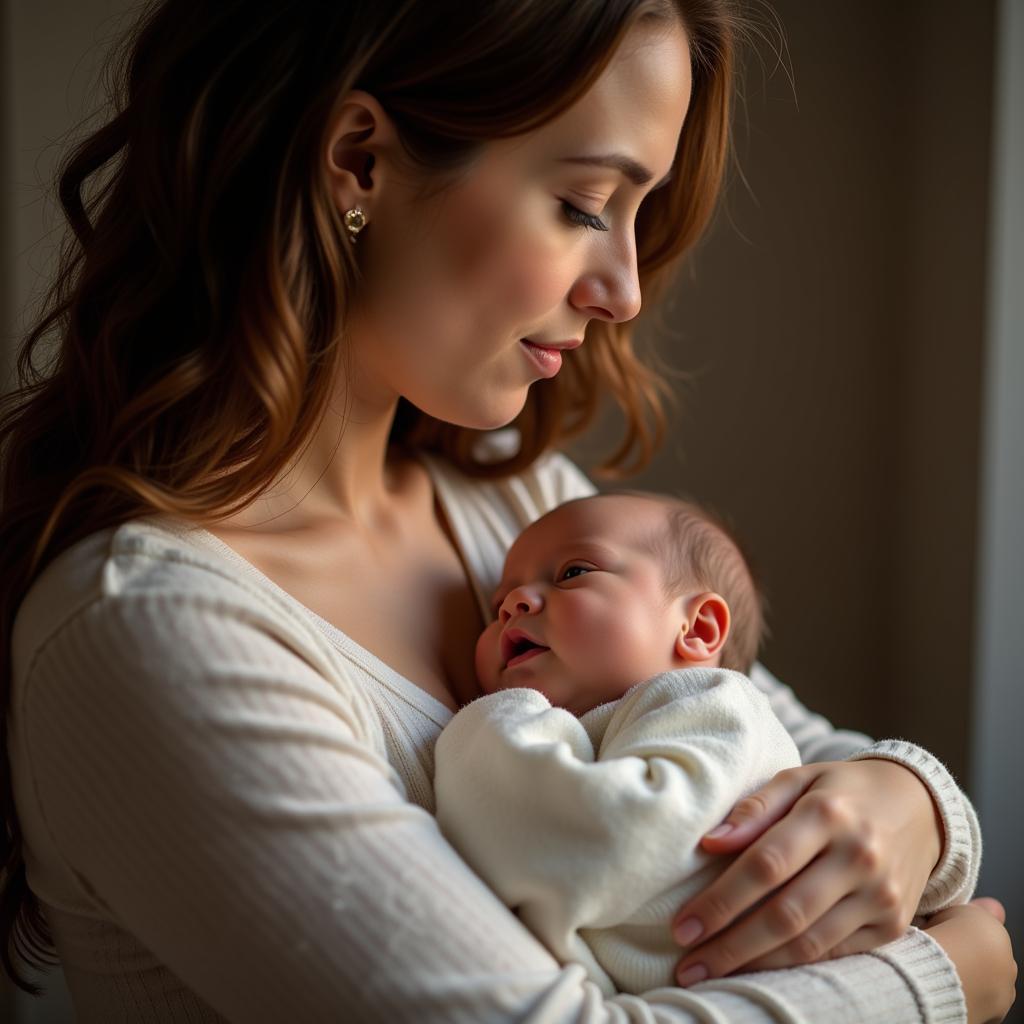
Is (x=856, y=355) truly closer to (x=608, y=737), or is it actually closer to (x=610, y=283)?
(x=610, y=283)

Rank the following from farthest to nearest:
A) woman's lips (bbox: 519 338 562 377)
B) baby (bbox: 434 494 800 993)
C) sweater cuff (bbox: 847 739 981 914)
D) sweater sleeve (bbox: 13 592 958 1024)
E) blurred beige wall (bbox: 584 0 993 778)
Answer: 1. blurred beige wall (bbox: 584 0 993 778)
2. woman's lips (bbox: 519 338 562 377)
3. sweater cuff (bbox: 847 739 981 914)
4. baby (bbox: 434 494 800 993)
5. sweater sleeve (bbox: 13 592 958 1024)

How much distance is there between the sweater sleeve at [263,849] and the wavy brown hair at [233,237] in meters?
0.20

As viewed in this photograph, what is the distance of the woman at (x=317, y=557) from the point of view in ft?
3.29

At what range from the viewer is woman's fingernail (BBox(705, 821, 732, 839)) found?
1114 millimetres

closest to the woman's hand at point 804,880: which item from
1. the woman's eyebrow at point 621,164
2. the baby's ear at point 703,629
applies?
the baby's ear at point 703,629

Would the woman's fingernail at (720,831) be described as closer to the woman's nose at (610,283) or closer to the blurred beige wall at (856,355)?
the woman's nose at (610,283)

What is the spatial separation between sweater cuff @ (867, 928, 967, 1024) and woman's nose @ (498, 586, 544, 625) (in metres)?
0.54

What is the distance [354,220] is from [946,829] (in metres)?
0.98

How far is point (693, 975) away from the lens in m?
1.10

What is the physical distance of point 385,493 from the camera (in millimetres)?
1671

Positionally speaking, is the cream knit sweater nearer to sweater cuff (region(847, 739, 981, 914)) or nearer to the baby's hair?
sweater cuff (region(847, 739, 981, 914))

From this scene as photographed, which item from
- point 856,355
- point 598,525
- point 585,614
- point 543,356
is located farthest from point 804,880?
point 856,355

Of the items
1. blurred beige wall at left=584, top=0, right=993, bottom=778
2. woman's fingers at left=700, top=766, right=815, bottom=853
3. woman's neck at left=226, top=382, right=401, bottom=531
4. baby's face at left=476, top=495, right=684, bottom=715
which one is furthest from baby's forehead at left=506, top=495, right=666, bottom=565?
blurred beige wall at left=584, top=0, right=993, bottom=778

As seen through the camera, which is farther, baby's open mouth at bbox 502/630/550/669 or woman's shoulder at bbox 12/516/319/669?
baby's open mouth at bbox 502/630/550/669
